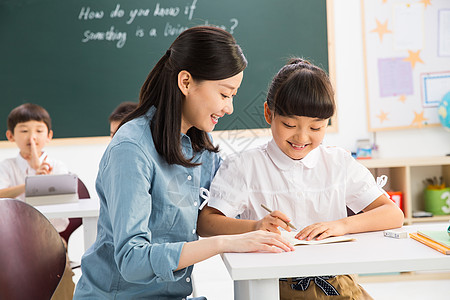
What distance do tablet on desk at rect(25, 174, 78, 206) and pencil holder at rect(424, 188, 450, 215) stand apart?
266 centimetres

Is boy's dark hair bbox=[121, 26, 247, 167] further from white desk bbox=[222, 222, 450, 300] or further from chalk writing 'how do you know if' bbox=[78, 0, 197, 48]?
chalk writing 'how do you know if' bbox=[78, 0, 197, 48]

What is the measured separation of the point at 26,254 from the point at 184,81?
0.59 meters

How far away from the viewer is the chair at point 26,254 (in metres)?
1.35

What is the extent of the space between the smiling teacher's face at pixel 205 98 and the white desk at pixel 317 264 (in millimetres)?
418

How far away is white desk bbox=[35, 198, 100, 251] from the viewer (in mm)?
2367

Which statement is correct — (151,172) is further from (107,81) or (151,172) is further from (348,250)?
(107,81)

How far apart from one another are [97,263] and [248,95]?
292 cm

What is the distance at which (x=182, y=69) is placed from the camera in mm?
1428

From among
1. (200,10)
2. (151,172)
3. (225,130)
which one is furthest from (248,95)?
(151,172)

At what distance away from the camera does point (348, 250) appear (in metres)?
1.23

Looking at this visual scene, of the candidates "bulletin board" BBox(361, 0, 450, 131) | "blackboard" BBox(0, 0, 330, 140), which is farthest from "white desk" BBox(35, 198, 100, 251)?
"bulletin board" BBox(361, 0, 450, 131)

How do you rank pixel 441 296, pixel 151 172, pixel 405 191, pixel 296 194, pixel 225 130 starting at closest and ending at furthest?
pixel 151 172, pixel 296 194, pixel 441 296, pixel 405 191, pixel 225 130

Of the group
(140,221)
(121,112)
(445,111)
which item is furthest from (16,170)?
(445,111)

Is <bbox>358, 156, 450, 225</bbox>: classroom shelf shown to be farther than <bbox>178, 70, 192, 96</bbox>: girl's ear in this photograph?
Yes
